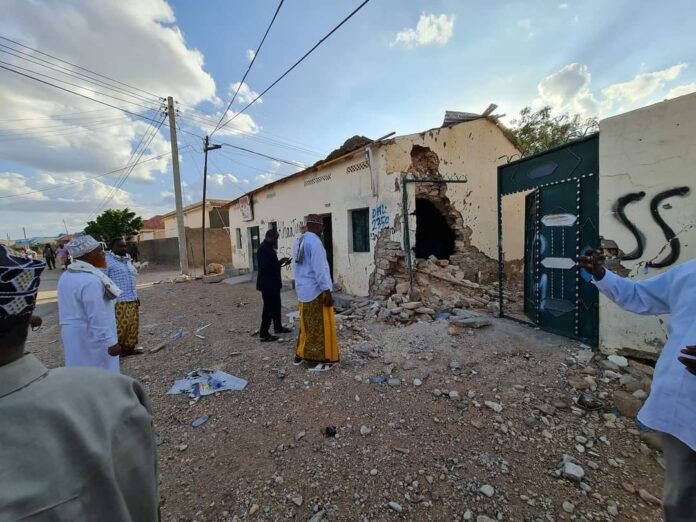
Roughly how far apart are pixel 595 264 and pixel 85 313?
338 centimetres

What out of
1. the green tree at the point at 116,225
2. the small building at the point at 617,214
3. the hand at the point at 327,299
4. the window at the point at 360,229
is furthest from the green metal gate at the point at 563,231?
the green tree at the point at 116,225

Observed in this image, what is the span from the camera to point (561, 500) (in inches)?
74.9

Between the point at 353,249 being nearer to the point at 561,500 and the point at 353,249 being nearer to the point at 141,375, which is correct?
the point at 141,375

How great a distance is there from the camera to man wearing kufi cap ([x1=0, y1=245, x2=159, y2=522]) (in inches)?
23.9

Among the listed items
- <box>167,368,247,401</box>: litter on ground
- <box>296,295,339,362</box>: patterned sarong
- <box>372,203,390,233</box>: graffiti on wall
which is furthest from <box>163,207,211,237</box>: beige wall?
<box>296,295,339,362</box>: patterned sarong

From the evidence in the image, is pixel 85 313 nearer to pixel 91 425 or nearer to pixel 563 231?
pixel 91 425

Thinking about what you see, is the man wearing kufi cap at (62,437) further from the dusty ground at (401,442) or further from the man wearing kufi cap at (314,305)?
the man wearing kufi cap at (314,305)

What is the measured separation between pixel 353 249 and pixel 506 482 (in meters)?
6.14

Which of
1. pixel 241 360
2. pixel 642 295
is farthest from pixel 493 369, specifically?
pixel 241 360

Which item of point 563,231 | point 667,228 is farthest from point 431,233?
point 667,228

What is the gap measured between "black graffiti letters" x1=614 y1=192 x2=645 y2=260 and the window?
4645 mm

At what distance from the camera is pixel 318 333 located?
12.5 feet

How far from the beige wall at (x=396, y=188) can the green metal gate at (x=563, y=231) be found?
2.46 meters

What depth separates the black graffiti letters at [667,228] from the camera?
309 cm
